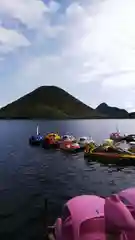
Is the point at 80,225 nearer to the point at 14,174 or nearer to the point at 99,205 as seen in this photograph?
the point at 99,205

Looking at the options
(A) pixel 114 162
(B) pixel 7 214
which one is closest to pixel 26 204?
(B) pixel 7 214

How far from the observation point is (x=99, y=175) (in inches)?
1788

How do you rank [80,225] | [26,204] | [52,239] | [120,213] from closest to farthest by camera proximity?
[120,213], [80,225], [52,239], [26,204]

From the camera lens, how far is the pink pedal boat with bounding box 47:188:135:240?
10.7 metres

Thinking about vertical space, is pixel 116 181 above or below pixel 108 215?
below

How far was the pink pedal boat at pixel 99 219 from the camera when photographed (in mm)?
10734

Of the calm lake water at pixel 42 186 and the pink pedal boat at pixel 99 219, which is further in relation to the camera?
the calm lake water at pixel 42 186

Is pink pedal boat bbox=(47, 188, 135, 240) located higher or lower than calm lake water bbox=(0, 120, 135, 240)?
higher

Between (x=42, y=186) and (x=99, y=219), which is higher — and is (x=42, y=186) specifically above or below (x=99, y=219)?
below

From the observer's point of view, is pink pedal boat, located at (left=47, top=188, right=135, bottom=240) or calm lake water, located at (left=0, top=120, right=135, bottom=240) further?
calm lake water, located at (left=0, top=120, right=135, bottom=240)

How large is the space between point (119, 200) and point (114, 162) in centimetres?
4123

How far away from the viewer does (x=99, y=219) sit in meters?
12.1

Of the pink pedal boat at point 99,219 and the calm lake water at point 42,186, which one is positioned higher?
the pink pedal boat at point 99,219

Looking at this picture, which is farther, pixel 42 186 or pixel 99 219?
pixel 42 186
